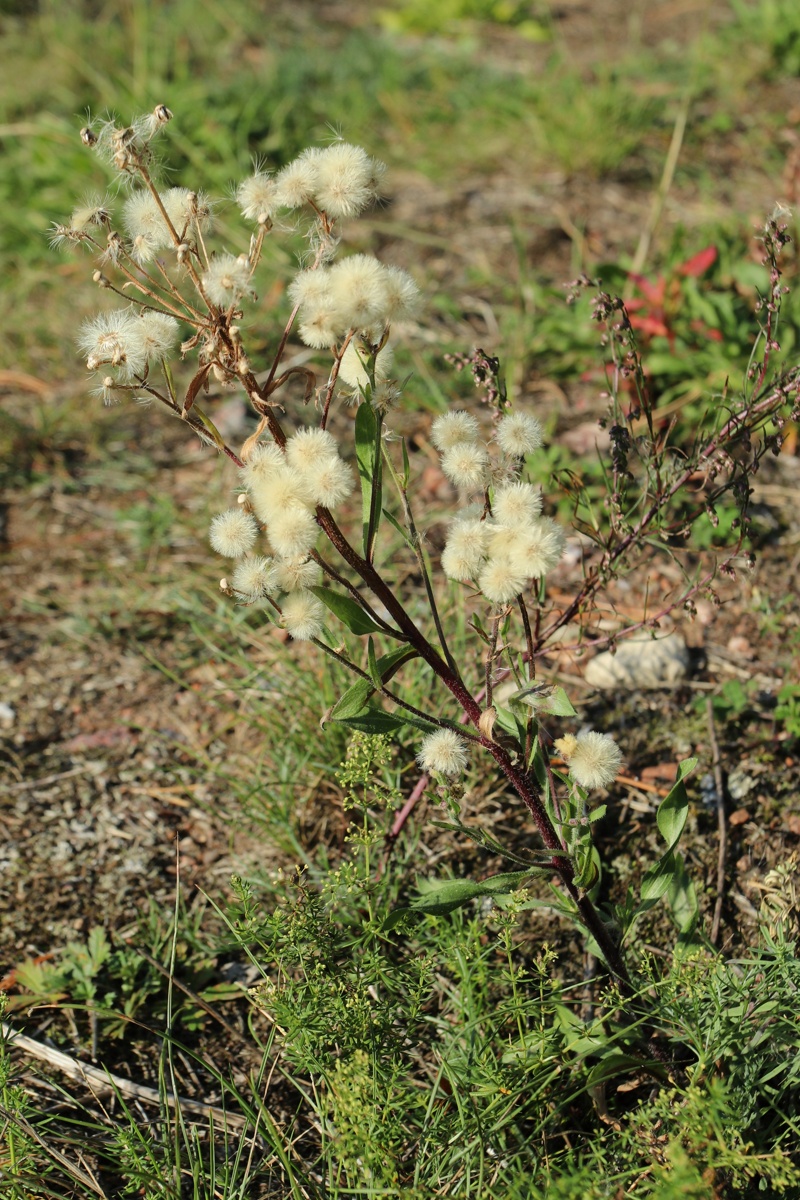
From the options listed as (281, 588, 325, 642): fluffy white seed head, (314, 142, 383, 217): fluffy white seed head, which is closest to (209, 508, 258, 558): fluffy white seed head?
(281, 588, 325, 642): fluffy white seed head

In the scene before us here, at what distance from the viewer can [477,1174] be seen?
1.76 m

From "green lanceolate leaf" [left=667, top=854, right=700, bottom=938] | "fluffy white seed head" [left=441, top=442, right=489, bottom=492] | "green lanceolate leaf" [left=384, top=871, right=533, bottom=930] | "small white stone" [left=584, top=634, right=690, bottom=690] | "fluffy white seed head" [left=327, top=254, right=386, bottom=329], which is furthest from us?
"small white stone" [left=584, top=634, right=690, bottom=690]

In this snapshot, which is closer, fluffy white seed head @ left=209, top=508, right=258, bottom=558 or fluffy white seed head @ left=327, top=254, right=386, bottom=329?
fluffy white seed head @ left=327, top=254, right=386, bottom=329

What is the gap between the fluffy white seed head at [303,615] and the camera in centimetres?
153

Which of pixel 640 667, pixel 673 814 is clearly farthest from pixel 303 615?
pixel 640 667

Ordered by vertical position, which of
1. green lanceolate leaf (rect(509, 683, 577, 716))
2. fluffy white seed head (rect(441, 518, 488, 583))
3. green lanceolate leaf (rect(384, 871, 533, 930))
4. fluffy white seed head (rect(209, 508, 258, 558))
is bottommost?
green lanceolate leaf (rect(384, 871, 533, 930))

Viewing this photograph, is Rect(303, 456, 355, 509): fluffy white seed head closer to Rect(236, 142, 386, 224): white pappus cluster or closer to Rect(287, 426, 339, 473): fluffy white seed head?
Rect(287, 426, 339, 473): fluffy white seed head

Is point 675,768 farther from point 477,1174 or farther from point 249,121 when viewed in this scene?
point 249,121

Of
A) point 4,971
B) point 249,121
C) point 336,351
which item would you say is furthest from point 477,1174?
point 249,121

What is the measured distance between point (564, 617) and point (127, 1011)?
3.94 ft

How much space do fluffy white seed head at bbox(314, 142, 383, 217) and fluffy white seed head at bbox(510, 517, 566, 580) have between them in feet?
1.71

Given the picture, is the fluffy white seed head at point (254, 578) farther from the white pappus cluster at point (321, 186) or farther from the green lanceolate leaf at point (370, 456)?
the white pappus cluster at point (321, 186)

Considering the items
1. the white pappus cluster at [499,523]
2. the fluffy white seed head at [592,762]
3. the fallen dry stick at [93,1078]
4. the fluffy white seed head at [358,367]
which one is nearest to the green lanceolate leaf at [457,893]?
the fluffy white seed head at [592,762]

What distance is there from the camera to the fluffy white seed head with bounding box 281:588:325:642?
1.53 m
